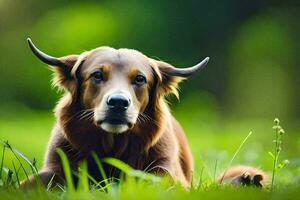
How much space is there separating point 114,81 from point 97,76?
17 cm

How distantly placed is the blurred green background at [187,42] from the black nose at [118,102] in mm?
16520

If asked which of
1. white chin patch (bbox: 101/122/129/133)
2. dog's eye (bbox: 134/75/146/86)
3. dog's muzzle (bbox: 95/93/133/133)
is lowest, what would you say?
white chin patch (bbox: 101/122/129/133)

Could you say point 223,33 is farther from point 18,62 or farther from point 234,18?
point 18,62

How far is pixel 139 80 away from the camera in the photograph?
8.03 meters

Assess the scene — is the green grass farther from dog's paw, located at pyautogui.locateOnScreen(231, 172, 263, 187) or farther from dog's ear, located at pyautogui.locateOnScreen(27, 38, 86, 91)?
dog's ear, located at pyautogui.locateOnScreen(27, 38, 86, 91)

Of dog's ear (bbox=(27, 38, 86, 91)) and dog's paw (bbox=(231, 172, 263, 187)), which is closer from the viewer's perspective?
dog's paw (bbox=(231, 172, 263, 187))

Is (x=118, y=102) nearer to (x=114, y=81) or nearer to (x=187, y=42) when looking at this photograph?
(x=114, y=81)

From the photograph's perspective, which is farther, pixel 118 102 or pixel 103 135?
pixel 103 135

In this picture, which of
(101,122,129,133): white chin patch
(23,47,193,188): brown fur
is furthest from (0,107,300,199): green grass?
(101,122,129,133): white chin patch

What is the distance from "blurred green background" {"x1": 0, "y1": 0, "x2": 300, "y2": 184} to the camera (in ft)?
85.1

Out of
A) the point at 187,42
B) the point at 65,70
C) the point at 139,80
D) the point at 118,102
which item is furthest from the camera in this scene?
the point at 187,42

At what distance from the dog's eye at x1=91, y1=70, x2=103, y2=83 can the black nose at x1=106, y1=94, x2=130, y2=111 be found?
33 centimetres

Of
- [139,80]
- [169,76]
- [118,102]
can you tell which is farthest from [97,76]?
[169,76]

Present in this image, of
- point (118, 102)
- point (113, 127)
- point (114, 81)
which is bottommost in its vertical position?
point (113, 127)
